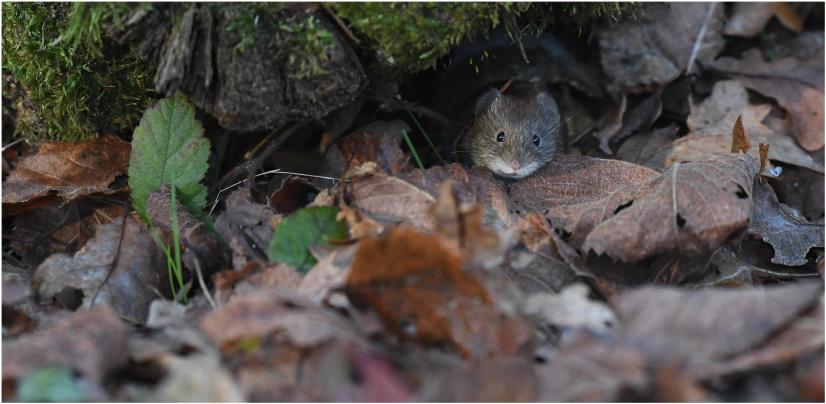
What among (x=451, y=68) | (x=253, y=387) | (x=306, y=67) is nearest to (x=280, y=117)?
(x=306, y=67)

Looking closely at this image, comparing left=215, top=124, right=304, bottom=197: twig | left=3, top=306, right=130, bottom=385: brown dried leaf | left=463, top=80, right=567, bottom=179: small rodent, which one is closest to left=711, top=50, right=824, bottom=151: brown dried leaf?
left=463, top=80, right=567, bottom=179: small rodent

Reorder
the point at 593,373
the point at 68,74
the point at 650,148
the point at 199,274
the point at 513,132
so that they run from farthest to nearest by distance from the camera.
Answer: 1. the point at 513,132
2. the point at 650,148
3. the point at 68,74
4. the point at 199,274
5. the point at 593,373

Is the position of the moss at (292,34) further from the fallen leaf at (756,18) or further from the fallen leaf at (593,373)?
the fallen leaf at (756,18)

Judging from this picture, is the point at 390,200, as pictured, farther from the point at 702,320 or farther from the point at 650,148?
the point at 650,148

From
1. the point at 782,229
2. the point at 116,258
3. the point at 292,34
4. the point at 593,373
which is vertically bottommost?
the point at 782,229

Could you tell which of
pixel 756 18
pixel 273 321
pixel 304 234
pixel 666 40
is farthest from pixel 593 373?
pixel 756 18

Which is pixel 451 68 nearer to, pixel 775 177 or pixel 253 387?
pixel 775 177

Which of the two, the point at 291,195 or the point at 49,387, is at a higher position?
the point at 49,387

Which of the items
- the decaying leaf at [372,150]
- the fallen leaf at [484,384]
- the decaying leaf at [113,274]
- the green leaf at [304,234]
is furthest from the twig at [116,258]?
the fallen leaf at [484,384]
